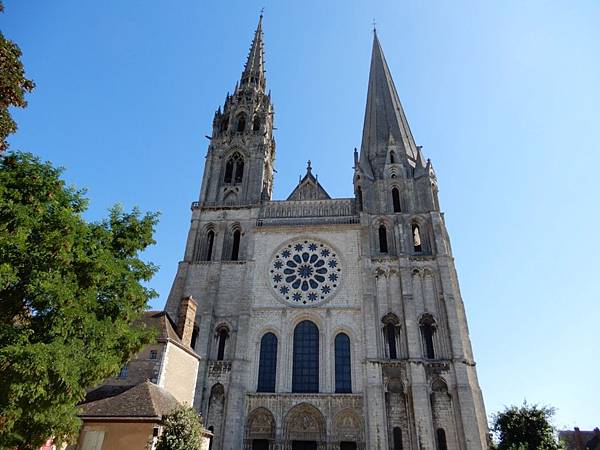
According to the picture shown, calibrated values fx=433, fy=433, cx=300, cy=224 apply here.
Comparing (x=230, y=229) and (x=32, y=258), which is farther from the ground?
(x=230, y=229)

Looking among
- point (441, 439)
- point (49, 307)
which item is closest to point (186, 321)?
point (49, 307)

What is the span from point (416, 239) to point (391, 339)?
751cm

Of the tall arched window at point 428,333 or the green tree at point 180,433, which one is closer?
the green tree at point 180,433

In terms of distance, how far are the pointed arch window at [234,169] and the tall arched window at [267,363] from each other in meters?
11.7

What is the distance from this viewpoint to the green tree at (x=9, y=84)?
358 inches

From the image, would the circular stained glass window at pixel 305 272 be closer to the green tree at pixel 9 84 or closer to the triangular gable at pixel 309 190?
the triangular gable at pixel 309 190

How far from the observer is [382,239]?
27.5 m

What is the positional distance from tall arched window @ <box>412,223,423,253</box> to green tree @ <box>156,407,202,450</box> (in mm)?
17535

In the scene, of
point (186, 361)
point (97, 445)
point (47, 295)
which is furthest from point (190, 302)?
point (47, 295)

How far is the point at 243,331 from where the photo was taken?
23.8 metres

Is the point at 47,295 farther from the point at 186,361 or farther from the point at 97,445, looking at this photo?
the point at 186,361

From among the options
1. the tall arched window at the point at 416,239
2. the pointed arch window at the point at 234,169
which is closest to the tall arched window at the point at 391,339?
the tall arched window at the point at 416,239

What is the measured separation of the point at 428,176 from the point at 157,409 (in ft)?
71.6

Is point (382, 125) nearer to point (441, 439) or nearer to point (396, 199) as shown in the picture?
point (396, 199)
